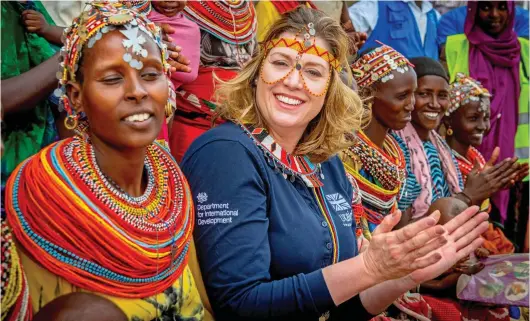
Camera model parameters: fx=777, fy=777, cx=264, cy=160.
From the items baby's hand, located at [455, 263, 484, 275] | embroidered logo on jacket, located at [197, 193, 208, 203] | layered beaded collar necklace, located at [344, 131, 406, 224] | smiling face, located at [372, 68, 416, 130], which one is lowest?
baby's hand, located at [455, 263, 484, 275]

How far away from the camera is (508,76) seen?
23.0ft

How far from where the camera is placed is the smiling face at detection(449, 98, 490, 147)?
5.81m

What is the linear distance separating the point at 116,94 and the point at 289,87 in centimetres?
88

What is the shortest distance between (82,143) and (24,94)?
0.73m

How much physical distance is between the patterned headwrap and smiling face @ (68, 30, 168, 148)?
19mm

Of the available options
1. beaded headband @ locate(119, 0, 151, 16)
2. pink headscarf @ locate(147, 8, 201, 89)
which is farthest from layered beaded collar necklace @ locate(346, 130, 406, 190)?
beaded headband @ locate(119, 0, 151, 16)

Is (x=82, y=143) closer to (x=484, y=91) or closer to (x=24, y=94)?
(x=24, y=94)

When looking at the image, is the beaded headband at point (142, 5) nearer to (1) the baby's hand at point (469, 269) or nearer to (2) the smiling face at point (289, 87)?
(2) the smiling face at point (289, 87)

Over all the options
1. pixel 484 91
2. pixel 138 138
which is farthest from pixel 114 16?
pixel 484 91

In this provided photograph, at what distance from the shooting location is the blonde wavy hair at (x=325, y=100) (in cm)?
319

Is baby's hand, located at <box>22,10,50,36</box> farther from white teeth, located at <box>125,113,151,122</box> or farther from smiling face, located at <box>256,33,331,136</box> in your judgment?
white teeth, located at <box>125,113,151,122</box>

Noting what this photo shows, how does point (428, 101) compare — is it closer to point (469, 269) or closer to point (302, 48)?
point (469, 269)

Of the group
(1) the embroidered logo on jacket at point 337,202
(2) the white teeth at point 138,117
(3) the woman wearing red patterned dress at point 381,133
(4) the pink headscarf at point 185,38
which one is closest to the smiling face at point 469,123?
(3) the woman wearing red patterned dress at point 381,133

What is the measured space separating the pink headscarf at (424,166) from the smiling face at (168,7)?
178cm
